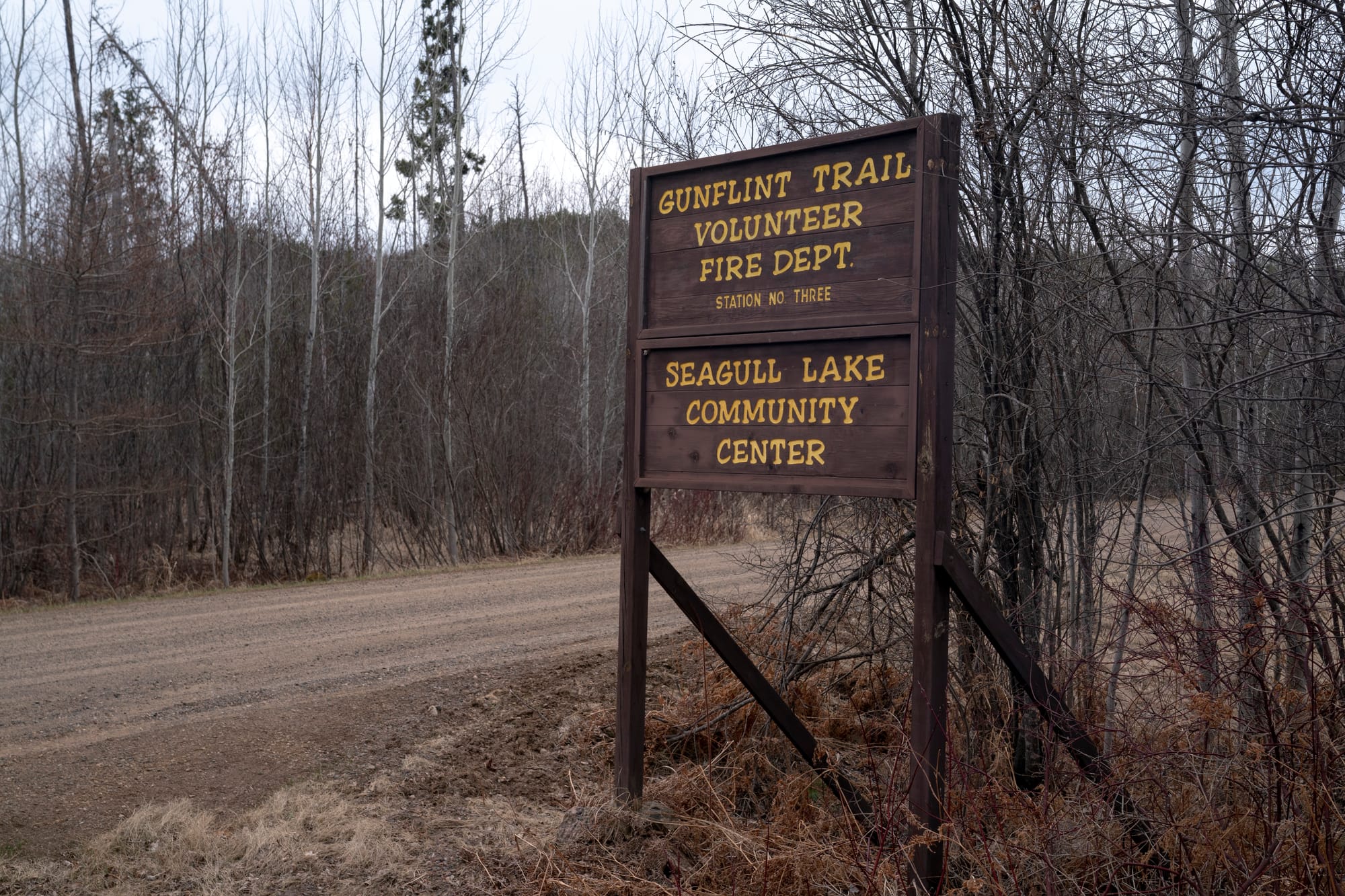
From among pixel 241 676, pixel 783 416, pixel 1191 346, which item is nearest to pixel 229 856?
pixel 783 416

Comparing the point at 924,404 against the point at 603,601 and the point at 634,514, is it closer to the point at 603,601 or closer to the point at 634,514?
the point at 634,514

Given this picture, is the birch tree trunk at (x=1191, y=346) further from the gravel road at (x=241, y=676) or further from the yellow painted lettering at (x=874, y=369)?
the gravel road at (x=241, y=676)

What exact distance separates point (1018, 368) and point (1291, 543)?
1.62m

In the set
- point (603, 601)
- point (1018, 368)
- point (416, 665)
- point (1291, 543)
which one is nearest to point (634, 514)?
point (1018, 368)

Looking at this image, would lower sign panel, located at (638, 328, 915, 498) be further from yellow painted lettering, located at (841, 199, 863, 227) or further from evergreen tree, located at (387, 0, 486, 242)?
evergreen tree, located at (387, 0, 486, 242)

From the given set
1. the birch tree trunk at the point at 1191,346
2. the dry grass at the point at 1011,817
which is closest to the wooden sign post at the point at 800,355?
the dry grass at the point at 1011,817

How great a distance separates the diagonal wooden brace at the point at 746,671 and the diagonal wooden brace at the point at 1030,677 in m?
1.08

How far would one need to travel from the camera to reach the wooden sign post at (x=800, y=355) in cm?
422

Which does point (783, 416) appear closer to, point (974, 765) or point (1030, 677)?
point (1030, 677)

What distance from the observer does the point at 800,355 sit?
4633 mm

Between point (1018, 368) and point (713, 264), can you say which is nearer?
point (713, 264)

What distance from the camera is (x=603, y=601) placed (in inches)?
503

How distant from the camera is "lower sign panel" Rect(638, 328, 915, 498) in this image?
431cm

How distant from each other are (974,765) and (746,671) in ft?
4.24
